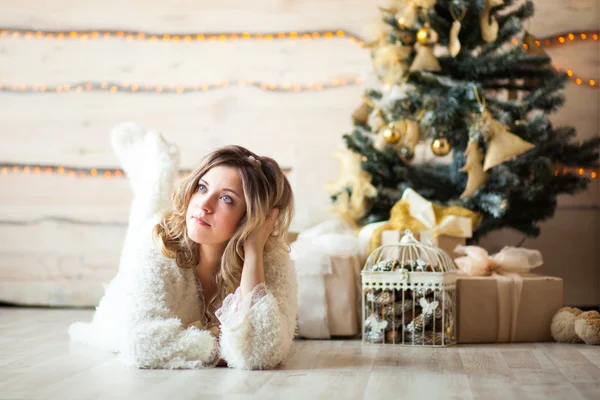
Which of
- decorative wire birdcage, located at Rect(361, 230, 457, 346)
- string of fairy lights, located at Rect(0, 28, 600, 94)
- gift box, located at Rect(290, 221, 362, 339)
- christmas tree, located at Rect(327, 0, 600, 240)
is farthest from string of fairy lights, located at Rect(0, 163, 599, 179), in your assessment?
decorative wire birdcage, located at Rect(361, 230, 457, 346)

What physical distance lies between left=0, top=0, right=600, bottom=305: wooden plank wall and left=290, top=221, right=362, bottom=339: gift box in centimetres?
93

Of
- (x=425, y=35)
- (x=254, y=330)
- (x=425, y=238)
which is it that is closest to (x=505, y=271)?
(x=425, y=238)

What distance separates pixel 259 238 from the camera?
197 cm

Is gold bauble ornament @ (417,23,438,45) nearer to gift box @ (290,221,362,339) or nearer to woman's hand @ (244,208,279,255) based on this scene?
gift box @ (290,221,362,339)

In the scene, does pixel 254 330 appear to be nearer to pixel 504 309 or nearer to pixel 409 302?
pixel 409 302

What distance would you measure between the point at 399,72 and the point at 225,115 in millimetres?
1048

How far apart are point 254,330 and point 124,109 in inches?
85.0

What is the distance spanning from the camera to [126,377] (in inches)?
69.7

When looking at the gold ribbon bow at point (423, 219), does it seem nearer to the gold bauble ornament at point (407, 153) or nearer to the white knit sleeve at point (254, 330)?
the gold bauble ornament at point (407, 153)

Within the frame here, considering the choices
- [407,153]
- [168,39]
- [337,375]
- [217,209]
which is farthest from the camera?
[168,39]

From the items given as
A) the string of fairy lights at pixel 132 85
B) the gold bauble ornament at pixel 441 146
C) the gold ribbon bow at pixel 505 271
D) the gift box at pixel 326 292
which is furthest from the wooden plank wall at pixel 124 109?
the gold ribbon bow at pixel 505 271

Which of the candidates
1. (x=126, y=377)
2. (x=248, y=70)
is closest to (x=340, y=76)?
(x=248, y=70)

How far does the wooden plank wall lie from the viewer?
11.8 feet

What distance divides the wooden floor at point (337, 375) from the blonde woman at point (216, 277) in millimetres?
62
